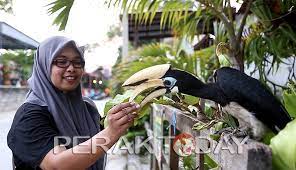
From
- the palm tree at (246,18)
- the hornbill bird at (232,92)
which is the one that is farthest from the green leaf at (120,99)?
the palm tree at (246,18)

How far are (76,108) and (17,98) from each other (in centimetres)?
922

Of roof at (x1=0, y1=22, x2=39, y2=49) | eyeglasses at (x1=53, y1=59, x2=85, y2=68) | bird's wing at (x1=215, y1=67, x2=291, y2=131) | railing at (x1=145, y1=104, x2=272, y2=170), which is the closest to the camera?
railing at (x1=145, y1=104, x2=272, y2=170)

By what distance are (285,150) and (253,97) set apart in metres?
0.29

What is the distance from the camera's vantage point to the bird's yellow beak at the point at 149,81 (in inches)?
51.1

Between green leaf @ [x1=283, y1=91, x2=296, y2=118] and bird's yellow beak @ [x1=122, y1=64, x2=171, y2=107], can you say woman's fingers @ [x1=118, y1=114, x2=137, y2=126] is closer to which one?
bird's yellow beak @ [x1=122, y1=64, x2=171, y2=107]

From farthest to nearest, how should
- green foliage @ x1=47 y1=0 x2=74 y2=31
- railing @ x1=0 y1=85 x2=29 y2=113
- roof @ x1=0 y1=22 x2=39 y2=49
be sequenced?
railing @ x1=0 y1=85 x2=29 y2=113 < roof @ x1=0 y1=22 x2=39 y2=49 < green foliage @ x1=47 y1=0 x2=74 y2=31

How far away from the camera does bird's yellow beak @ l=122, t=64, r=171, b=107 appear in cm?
130

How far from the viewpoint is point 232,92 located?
1.29m

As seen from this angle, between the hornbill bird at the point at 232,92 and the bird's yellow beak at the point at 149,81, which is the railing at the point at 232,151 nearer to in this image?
the hornbill bird at the point at 232,92

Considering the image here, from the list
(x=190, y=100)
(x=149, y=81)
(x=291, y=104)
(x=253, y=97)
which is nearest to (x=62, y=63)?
(x=149, y=81)

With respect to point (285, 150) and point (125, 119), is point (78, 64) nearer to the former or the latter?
point (125, 119)

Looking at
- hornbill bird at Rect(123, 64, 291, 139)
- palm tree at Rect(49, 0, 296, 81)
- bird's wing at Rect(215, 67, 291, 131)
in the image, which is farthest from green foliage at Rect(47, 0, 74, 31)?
bird's wing at Rect(215, 67, 291, 131)

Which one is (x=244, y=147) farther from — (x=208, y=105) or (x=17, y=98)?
(x=17, y=98)

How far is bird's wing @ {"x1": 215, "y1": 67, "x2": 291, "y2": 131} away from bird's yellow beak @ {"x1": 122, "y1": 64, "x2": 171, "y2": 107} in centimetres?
20
